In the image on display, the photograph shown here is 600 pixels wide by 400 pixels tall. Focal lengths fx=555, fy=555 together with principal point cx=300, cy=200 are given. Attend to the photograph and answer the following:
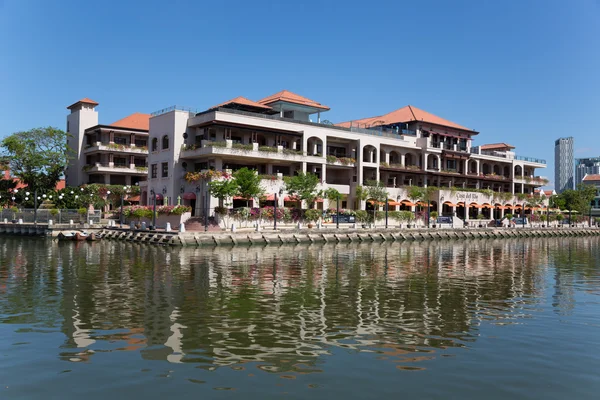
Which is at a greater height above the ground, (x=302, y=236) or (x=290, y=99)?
(x=290, y=99)

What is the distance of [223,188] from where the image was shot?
54.7 m

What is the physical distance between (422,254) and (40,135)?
A: 57312 millimetres

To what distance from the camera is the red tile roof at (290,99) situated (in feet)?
Answer: 238

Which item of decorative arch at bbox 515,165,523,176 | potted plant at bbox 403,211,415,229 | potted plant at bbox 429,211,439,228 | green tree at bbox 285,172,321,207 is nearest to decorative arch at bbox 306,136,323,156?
green tree at bbox 285,172,321,207

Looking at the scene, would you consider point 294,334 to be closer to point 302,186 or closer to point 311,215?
point 311,215

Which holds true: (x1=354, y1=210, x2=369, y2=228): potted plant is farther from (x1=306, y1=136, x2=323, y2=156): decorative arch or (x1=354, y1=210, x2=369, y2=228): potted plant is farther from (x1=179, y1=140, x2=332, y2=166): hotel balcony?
(x1=306, y1=136, x2=323, y2=156): decorative arch

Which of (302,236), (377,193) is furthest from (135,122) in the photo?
(302,236)

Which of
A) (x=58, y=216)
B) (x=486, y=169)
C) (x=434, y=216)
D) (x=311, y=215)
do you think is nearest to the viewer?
(x=58, y=216)

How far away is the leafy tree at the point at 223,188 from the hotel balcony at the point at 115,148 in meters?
29.2

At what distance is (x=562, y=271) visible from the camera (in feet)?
107

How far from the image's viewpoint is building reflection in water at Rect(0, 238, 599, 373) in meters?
13.6

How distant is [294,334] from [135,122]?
75836mm

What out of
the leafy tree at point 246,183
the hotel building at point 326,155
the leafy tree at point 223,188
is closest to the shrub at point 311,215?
the hotel building at point 326,155

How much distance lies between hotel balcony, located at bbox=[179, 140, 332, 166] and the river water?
32740mm
